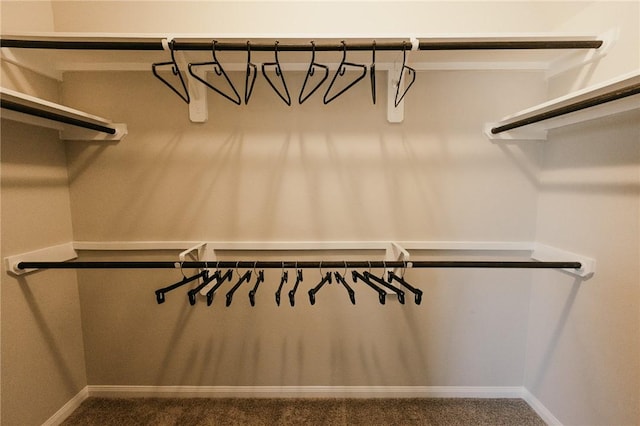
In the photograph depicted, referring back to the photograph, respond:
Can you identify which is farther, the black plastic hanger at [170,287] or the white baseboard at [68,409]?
the white baseboard at [68,409]

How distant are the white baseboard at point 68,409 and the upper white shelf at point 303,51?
1.83 metres

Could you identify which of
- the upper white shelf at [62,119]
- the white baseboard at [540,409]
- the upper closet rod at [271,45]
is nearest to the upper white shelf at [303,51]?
the upper closet rod at [271,45]

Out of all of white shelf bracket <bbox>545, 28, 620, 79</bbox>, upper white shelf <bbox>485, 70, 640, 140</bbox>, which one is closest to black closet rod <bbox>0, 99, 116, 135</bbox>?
upper white shelf <bbox>485, 70, 640, 140</bbox>

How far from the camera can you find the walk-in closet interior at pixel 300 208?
1269 mm

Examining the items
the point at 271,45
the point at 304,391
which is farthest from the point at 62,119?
the point at 304,391

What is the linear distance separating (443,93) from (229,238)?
4.87 ft

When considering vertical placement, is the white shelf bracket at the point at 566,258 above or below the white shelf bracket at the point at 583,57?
below

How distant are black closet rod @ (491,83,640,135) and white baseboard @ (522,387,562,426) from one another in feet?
5.13

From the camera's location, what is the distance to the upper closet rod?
1046 millimetres

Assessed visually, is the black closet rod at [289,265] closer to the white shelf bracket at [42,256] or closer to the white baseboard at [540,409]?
the white shelf bracket at [42,256]

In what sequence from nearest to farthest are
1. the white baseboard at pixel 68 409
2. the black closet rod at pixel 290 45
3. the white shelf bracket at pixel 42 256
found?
the black closet rod at pixel 290 45 < the white shelf bracket at pixel 42 256 < the white baseboard at pixel 68 409

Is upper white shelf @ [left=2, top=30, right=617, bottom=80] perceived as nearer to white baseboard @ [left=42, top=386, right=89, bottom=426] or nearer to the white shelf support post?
the white shelf support post

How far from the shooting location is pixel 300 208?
149 cm

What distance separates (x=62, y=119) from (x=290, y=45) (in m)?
1.08
